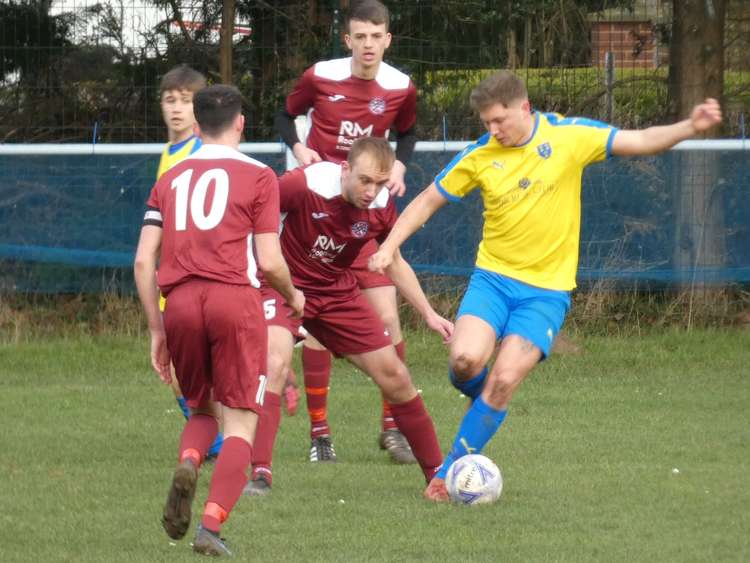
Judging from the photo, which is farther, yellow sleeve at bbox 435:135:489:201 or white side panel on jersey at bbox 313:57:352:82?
white side panel on jersey at bbox 313:57:352:82

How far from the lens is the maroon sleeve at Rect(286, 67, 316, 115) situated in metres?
7.90

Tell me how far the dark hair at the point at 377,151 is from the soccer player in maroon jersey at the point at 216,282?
3.25 ft

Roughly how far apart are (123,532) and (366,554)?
1.02 metres

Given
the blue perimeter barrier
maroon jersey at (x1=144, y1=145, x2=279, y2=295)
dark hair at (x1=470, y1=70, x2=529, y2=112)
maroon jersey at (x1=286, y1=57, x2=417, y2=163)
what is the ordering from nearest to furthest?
maroon jersey at (x1=144, y1=145, x2=279, y2=295), dark hair at (x1=470, y1=70, x2=529, y2=112), maroon jersey at (x1=286, y1=57, x2=417, y2=163), the blue perimeter barrier

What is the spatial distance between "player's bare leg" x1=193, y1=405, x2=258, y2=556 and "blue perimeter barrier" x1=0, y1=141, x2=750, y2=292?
6.08 metres

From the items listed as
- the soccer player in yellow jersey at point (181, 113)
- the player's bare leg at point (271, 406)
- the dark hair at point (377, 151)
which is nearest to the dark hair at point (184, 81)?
the soccer player in yellow jersey at point (181, 113)

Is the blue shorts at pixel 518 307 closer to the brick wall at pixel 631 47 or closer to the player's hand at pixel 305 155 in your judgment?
the player's hand at pixel 305 155

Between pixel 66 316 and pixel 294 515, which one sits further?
pixel 66 316

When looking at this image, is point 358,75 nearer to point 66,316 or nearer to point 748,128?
point 66,316

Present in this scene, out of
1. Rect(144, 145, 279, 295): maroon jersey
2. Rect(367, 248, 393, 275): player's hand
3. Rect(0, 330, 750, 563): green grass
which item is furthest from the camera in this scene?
Rect(367, 248, 393, 275): player's hand

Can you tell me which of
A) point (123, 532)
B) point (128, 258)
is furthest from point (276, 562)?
point (128, 258)

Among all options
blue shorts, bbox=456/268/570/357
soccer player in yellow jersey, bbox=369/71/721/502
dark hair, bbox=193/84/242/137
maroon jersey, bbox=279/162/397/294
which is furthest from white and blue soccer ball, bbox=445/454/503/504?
dark hair, bbox=193/84/242/137

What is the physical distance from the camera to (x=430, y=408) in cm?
890

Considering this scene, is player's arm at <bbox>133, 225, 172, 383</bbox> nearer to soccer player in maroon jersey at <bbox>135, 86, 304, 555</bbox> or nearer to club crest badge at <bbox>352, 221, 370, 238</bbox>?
soccer player in maroon jersey at <bbox>135, 86, 304, 555</bbox>
